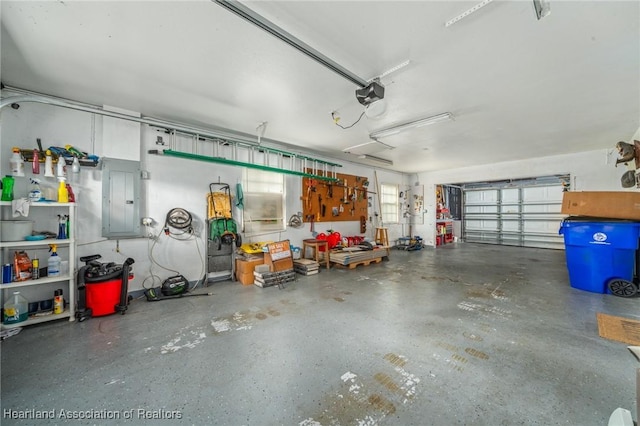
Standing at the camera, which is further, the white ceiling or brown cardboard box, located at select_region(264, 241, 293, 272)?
brown cardboard box, located at select_region(264, 241, 293, 272)

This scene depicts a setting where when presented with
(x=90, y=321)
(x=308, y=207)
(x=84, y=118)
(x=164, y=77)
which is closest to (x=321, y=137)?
(x=308, y=207)

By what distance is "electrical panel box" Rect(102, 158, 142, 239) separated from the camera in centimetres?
334

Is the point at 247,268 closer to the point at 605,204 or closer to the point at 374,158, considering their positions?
the point at 374,158

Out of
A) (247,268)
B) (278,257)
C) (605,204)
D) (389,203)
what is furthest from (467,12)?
(389,203)

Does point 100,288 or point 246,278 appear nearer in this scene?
point 100,288

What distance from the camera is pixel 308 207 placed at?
591 cm

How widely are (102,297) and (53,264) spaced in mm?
673

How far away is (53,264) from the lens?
2771 millimetres

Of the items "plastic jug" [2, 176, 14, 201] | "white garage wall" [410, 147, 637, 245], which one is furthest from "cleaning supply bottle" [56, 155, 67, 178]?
"white garage wall" [410, 147, 637, 245]

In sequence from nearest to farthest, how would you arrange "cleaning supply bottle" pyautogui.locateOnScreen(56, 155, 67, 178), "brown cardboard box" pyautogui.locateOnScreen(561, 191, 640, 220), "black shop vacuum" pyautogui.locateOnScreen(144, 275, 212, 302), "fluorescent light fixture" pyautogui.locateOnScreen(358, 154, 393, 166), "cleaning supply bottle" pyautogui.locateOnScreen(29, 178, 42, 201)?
"cleaning supply bottle" pyautogui.locateOnScreen(29, 178, 42, 201) → "cleaning supply bottle" pyautogui.locateOnScreen(56, 155, 67, 178) → "brown cardboard box" pyautogui.locateOnScreen(561, 191, 640, 220) → "black shop vacuum" pyautogui.locateOnScreen(144, 275, 212, 302) → "fluorescent light fixture" pyautogui.locateOnScreen(358, 154, 393, 166)

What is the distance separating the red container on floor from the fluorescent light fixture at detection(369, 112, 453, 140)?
4774 mm

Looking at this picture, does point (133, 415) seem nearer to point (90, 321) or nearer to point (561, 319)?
point (90, 321)

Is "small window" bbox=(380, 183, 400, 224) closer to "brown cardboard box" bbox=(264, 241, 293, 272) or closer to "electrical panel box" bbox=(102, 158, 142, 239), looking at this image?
"brown cardboard box" bbox=(264, 241, 293, 272)

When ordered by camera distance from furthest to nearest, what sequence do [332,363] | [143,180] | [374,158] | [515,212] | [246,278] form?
[515,212] < [374,158] < [246,278] < [143,180] < [332,363]
